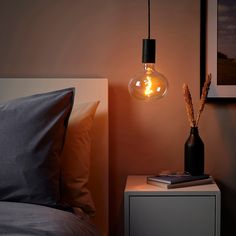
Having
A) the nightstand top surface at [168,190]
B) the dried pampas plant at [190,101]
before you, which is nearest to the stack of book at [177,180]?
the nightstand top surface at [168,190]

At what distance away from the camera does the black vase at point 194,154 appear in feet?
6.43

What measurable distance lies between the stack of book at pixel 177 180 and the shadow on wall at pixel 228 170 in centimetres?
28

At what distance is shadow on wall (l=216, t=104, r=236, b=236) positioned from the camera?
2.16 meters

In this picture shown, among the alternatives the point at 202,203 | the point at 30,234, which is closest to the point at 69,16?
the point at 202,203

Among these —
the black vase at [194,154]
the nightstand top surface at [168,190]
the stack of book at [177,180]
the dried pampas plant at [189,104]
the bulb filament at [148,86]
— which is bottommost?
the nightstand top surface at [168,190]

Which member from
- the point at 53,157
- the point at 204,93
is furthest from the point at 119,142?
the point at 53,157

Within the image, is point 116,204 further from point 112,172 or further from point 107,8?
point 107,8

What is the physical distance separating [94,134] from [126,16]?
0.62m

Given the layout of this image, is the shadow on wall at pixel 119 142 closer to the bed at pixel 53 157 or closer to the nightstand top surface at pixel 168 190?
the bed at pixel 53 157

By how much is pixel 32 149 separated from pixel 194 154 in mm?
774

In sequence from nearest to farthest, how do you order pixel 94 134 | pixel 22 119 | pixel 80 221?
Result: pixel 80 221, pixel 22 119, pixel 94 134

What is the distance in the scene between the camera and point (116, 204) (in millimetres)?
2207

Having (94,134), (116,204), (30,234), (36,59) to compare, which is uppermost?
(36,59)

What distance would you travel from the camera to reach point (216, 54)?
2.12 meters
